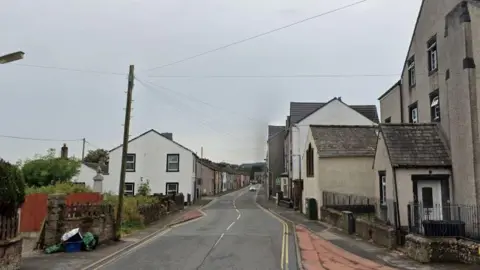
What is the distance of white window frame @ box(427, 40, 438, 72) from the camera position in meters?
22.6

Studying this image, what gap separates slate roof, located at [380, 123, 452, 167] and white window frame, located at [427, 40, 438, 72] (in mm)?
2987

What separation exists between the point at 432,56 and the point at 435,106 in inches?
102

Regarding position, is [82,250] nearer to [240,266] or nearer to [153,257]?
[153,257]

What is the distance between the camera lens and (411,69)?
2672 cm

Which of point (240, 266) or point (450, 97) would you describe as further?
point (450, 97)

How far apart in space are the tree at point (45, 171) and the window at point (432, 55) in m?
27.1

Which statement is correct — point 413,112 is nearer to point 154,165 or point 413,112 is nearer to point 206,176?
point 154,165

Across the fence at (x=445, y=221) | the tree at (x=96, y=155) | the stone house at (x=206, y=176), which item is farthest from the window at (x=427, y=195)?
the tree at (x=96, y=155)

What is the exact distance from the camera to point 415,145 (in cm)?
2170

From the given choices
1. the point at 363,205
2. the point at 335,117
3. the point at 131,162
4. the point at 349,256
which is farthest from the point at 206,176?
the point at 349,256

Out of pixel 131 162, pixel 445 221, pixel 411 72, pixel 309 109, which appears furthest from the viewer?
Result: pixel 309 109

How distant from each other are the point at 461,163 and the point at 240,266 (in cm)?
1116

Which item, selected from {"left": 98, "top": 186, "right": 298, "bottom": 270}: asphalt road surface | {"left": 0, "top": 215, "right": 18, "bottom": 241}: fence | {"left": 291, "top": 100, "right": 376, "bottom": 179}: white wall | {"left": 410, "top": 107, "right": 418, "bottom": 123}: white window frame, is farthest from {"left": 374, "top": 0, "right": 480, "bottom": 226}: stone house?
{"left": 291, "top": 100, "right": 376, "bottom": 179}: white wall

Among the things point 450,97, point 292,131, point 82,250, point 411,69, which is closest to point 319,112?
point 292,131
